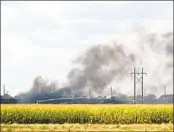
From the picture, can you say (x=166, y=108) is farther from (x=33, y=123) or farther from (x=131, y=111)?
(x=33, y=123)

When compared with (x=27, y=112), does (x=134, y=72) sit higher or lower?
higher

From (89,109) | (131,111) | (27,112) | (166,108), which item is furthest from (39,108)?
(166,108)

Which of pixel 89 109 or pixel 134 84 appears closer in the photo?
pixel 89 109

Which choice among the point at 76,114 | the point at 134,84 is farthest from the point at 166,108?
the point at 134,84

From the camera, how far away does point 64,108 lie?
52.5 m

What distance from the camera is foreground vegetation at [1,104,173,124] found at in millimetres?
51094

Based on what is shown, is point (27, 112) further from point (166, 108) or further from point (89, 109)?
point (166, 108)

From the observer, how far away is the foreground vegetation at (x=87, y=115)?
168 feet

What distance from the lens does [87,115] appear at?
170ft

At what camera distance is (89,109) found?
52.8 m

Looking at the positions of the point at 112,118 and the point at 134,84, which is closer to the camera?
the point at 112,118

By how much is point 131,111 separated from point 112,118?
2129mm

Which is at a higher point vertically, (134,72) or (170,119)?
(134,72)

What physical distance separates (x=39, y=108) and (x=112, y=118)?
7.76 metres
